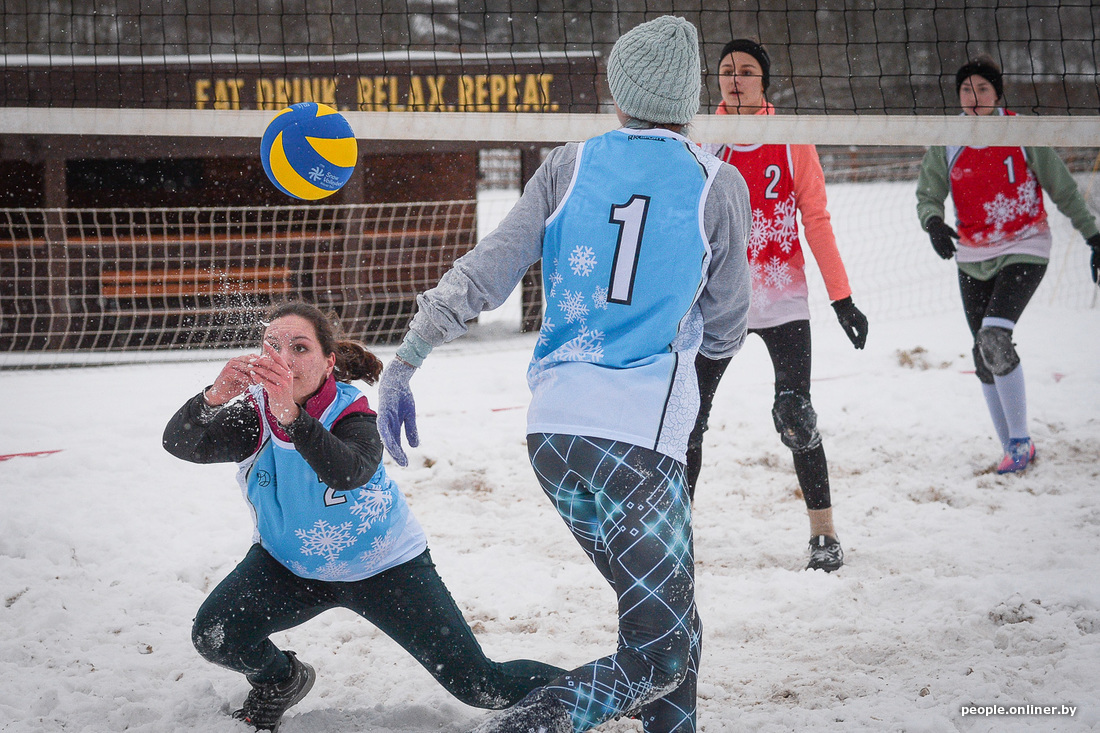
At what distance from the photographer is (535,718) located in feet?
5.21

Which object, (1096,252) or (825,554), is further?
(1096,252)

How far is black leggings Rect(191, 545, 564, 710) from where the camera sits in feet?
7.34

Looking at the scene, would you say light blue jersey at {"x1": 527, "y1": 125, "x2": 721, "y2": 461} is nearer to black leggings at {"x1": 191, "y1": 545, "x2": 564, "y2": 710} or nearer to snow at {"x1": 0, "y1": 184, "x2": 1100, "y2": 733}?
black leggings at {"x1": 191, "y1": 545, "x2": 564, "y2": 710}

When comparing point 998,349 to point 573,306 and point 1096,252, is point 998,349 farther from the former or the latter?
point 573,306

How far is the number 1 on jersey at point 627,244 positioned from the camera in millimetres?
1821

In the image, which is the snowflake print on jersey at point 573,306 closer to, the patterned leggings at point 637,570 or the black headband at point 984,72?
the patterned leggings at point 637,570

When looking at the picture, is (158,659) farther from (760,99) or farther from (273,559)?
(760,99)

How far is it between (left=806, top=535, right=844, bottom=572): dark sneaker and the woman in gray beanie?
67.6 inches

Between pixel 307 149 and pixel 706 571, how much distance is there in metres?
2.20

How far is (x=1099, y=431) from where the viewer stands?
5117 millimetres

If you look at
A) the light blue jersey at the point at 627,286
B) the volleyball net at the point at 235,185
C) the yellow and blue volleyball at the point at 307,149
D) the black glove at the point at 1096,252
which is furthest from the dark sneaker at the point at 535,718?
the volleyball net at the point at 235,185

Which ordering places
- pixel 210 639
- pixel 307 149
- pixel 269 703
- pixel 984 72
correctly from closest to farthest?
1. pixel 210 639
2. pixel 269 703
3. pixel 307 149
4. pixel 984 72

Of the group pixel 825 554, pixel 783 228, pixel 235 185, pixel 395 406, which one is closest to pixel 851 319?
pixel 783 228

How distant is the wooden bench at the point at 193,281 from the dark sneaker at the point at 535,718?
728cm
